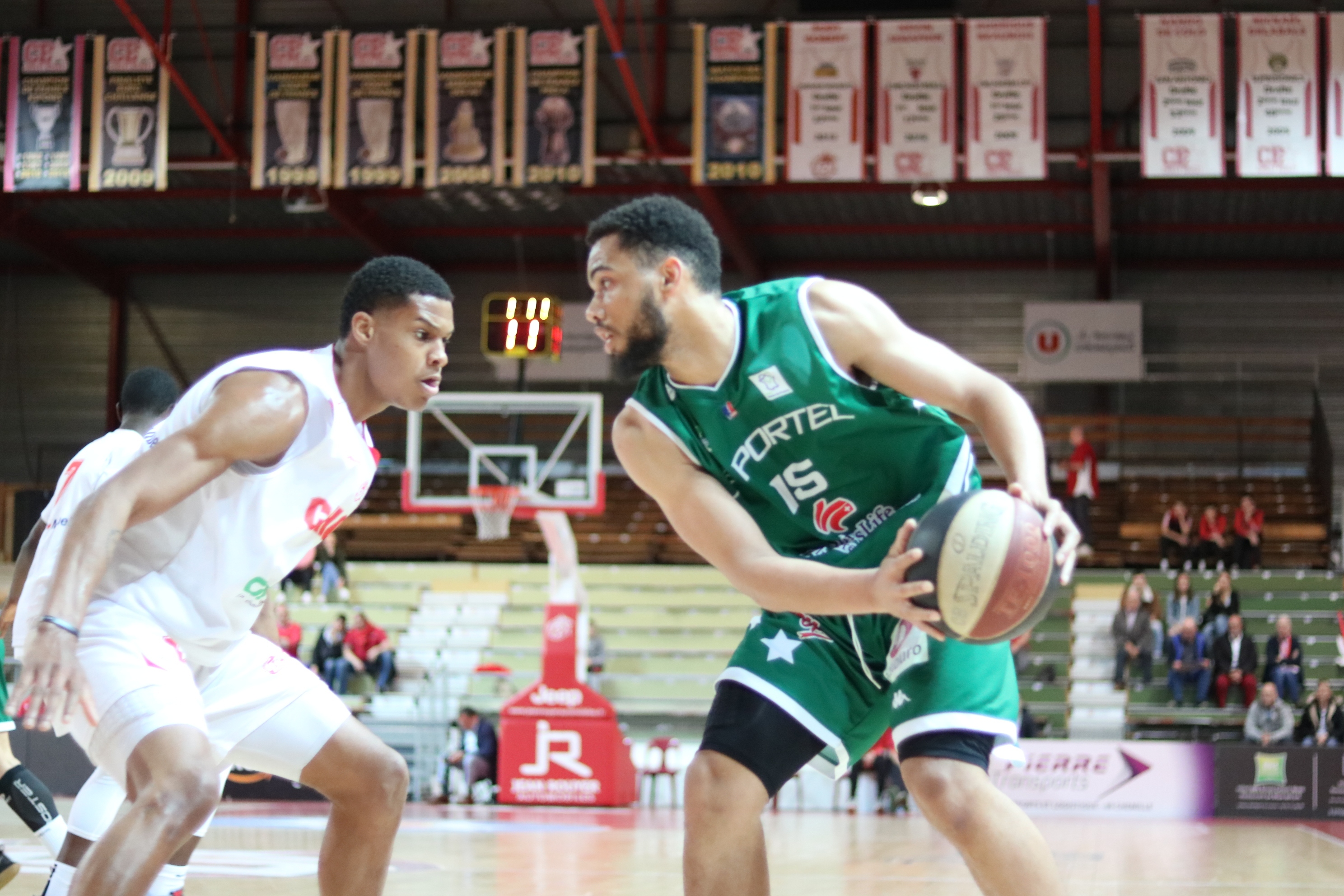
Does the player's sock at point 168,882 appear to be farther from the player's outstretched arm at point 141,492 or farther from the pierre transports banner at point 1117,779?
the pierre transports banner at point 1117,779

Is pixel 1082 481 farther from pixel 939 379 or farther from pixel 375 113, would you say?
pixel 939 379

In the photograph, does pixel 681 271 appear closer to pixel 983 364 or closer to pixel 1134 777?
Result: pixel 1134 777

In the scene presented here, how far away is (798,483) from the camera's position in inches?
145

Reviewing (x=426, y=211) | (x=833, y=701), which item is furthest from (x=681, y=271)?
(x=426, y=211)

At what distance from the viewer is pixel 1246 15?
15.7 metres

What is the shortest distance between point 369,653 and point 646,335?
14189 mm

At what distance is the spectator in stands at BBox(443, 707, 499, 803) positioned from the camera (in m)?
15.1

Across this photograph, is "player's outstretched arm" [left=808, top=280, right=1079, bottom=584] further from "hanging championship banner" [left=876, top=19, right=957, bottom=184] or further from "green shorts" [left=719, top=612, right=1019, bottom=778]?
"hanging championship banner" [left=876, top=19, right=957, bottom=184]

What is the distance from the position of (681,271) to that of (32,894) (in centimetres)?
459

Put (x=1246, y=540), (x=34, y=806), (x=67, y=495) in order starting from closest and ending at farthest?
(x=67, y=495), (x=34, y=806), (x=1246, y=540)

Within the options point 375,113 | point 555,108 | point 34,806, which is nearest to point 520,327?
point 555,108

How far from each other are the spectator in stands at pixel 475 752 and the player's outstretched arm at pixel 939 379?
12.3m

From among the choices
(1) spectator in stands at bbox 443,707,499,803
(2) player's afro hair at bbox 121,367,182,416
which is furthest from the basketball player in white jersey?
(1) spectator in stands at bbox 443,707,499,803

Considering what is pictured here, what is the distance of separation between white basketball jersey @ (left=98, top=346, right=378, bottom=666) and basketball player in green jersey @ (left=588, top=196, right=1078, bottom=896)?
31.3 inches
